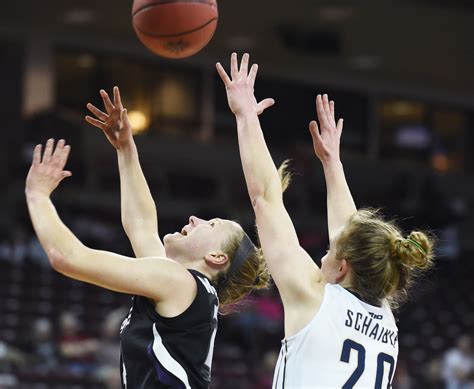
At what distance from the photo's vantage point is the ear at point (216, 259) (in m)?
3.52

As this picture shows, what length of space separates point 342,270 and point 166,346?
59cm

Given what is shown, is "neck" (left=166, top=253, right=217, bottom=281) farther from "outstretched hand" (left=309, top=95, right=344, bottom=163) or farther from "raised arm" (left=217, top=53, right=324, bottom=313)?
"outstretched hand" (left=309, top=95, right=344, bottom=163)

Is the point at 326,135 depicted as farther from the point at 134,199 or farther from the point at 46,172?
the point at 46,172

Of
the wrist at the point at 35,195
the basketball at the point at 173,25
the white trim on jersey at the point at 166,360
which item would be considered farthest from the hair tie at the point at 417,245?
the basketball at the point at 173,25

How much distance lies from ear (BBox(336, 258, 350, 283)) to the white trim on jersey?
1.82ft

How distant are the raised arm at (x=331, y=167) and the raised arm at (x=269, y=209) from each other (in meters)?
0.39

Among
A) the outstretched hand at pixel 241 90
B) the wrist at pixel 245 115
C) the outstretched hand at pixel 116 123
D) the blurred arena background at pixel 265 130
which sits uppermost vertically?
the outstretched hand at pixel 241 90

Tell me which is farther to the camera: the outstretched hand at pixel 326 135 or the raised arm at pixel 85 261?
the outstretched hand at pixel 326 135

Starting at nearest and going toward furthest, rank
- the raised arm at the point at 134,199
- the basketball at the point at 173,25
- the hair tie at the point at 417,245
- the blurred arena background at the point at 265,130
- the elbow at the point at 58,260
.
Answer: the elbow at the point at 58,260 → the hair tie at the point at 417,245 → the raised arm at the point at 134,199 → the basketball at the point at 173,25 → the blurred arena background at the point at 265,130

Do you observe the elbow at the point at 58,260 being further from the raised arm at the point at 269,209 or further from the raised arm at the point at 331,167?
the raised arm at the point at 331,167

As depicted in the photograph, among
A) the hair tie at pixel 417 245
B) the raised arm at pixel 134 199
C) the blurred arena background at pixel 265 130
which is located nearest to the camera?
the hair tie at pixel 417 245

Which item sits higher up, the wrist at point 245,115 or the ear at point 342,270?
the wrist at point 245,115

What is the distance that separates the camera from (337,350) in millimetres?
3139

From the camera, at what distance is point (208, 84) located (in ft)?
61.7
